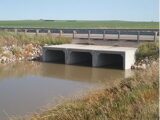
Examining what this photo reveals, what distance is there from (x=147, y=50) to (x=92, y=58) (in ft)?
11.3

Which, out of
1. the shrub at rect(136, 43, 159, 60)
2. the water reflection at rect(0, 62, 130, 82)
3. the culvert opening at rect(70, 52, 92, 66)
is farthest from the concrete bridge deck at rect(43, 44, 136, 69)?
the water reflection at rect(0, 62, 130, 82)

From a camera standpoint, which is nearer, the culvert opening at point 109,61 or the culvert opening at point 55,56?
the culvert opening at point 109,61

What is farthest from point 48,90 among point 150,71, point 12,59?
point 12,59

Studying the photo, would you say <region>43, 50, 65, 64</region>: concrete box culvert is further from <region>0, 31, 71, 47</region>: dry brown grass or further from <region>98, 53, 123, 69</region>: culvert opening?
<region>98, 53, 123, 69</region>: culvert opening

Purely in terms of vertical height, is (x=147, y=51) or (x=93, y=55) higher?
(x=147, y=51)

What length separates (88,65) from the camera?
2419 centimetres

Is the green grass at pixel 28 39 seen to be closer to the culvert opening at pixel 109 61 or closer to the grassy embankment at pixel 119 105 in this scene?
the culvert opening at pixel 109 61

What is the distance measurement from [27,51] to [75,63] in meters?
4.42

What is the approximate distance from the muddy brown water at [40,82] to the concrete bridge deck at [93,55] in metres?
0.90

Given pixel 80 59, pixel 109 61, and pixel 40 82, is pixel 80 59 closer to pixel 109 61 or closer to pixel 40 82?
pixel 109 61

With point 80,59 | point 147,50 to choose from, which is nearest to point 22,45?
point 80,59

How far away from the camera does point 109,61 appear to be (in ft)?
82.0

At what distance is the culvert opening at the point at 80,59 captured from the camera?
25.0 meters

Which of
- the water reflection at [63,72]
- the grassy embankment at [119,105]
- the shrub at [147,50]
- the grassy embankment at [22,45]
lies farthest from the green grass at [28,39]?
the grassy embankment at [119,105]
